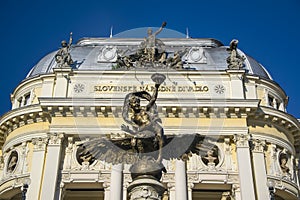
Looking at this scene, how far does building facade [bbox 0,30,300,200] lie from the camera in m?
27.8

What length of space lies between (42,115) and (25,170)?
12.2 ft

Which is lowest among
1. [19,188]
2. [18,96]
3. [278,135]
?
[19,188]

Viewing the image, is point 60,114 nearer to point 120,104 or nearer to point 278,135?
point 120,104

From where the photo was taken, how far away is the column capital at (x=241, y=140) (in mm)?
28656

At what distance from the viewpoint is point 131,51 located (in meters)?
34.9

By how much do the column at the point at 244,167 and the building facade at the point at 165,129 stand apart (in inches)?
2.4

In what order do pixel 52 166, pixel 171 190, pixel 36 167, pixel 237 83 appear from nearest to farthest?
1. pixel 171 190
2. pixel 52 166
3. pixel 36 167
4. pixel 237 83

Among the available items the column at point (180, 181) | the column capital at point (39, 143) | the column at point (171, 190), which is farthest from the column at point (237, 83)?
the column capital at point (39, 143)

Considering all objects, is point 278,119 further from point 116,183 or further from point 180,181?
point 116,183

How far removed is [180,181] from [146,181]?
52.0 feet

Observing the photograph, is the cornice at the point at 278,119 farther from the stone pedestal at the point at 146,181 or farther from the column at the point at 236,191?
the stone pedestal at the point at 146,181

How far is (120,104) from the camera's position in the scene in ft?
95.2

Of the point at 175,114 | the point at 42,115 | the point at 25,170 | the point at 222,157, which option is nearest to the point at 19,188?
the point at 25,170

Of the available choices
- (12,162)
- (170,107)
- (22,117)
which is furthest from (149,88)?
(12,162)
